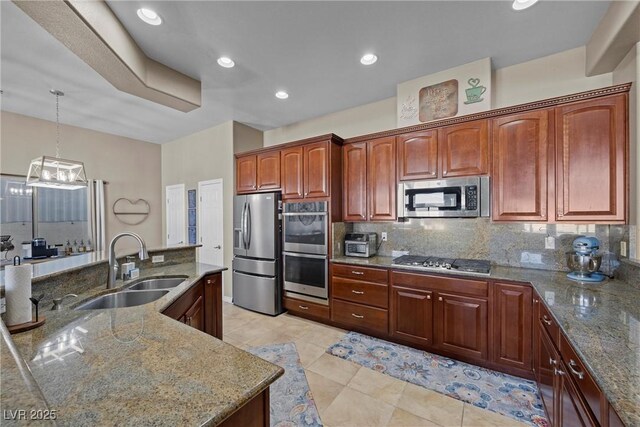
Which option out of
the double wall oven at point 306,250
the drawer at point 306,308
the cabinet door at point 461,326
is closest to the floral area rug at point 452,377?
the cabinet door at point 461,326

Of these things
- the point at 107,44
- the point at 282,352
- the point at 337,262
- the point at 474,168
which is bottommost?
the point at 282,352

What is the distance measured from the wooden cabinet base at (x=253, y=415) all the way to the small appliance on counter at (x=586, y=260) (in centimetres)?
253

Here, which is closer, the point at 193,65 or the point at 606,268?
the point at 606,268

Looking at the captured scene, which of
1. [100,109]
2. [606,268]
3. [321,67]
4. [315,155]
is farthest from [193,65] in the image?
[606,268]

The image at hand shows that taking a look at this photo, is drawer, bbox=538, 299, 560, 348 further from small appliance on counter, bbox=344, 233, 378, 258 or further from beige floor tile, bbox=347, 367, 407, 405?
small appliance on counter, bbox=344, 233, 378, 258

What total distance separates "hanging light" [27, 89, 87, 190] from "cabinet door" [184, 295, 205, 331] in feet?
7.48

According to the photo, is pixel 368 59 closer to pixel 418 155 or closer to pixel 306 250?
pixel 418 155

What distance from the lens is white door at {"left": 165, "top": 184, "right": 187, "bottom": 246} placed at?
519cm

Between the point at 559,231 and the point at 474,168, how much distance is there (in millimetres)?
965

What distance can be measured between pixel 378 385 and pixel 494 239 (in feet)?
6.18

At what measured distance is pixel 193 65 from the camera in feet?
8.96

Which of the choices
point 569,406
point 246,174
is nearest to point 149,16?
point 246,174

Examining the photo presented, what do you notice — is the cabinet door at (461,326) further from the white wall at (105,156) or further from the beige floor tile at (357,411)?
the white wall at (105,156)

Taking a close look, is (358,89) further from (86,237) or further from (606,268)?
(86,237)
